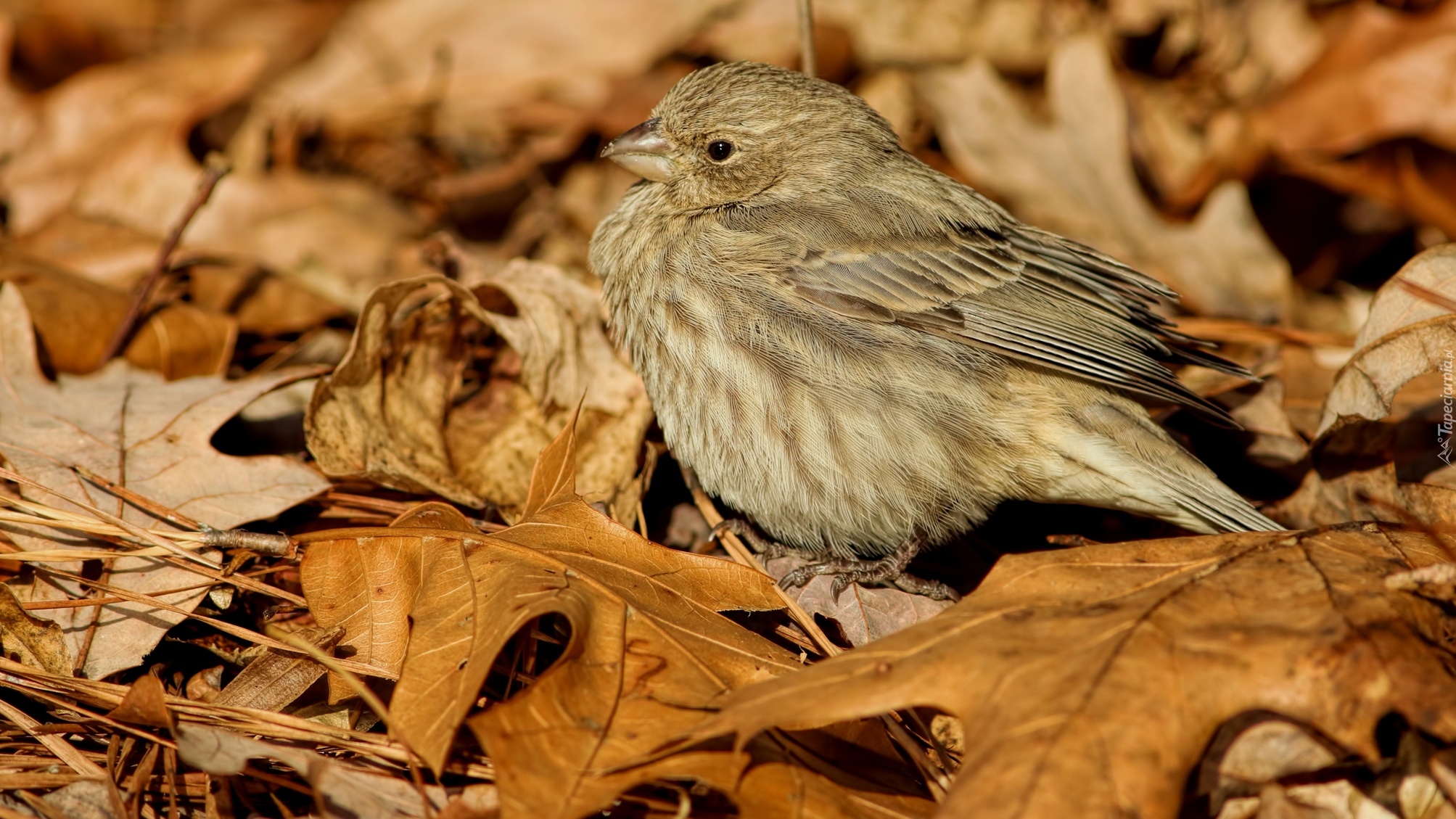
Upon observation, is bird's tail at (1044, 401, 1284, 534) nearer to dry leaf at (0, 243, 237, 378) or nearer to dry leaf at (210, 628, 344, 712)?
dry leaf at (210, 628, 344, 712)

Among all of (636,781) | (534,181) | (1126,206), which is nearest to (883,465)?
(636,781)

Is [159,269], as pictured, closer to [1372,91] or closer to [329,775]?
[329,775]

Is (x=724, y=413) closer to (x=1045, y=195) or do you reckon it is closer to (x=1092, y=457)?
(x=1092, y=457)

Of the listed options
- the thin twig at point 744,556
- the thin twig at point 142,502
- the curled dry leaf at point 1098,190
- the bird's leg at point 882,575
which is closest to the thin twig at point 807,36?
the curled dry leaf at point 1098,190

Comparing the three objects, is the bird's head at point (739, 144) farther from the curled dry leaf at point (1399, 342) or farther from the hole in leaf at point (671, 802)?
the hole in leaf at point (671, 802)

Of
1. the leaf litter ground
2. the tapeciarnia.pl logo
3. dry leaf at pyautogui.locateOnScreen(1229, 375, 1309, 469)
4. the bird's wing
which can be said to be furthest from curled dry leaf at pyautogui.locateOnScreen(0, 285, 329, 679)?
the tapeciarnia.pl logo

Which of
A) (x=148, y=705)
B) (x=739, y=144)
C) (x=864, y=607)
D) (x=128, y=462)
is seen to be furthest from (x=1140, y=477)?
(x=128, y=462)
